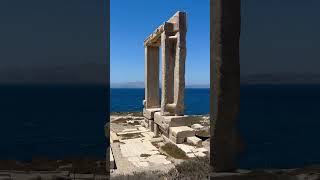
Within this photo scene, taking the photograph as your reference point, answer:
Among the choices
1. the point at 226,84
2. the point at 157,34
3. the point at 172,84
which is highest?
the point at 157,34

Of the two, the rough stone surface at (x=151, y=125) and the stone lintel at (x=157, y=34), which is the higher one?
the stone lintel at (x=157, y=34)

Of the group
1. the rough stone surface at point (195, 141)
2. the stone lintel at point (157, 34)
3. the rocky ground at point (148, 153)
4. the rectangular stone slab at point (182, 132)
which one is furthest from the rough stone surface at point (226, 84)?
the stone lintel at point (157, 34)

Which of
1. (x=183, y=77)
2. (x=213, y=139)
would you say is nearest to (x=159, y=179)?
(x=213, y=139)

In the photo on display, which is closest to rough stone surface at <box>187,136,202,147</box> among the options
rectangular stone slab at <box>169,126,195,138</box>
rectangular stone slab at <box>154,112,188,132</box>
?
rectangular stone slab at <box>169,126,195,138</box>

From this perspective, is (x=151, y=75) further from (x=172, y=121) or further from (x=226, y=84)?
(x=226, y=84)

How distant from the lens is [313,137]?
39.8 meters

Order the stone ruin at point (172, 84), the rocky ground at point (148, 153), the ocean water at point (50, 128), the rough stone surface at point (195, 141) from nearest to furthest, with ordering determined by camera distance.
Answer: the rocky ground at point (148, 153), the rough stone surface at point (195, 141), the stone ruin at point (172, 84), the ocean water at point (50, 128)

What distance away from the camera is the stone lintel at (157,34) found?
14.8 m

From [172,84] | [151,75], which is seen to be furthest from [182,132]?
[151,75]

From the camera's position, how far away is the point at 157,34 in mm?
16625

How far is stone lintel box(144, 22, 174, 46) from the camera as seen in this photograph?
14.8 m

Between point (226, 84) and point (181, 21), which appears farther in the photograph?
point (181, 21)

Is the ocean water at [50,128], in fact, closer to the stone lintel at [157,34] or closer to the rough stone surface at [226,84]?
the rough stone surface at [226,84]

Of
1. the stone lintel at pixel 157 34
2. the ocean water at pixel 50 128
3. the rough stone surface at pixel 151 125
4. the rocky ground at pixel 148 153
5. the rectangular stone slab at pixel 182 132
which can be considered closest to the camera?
the rocky ground at pixel 148 153
